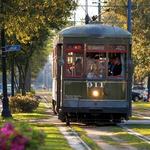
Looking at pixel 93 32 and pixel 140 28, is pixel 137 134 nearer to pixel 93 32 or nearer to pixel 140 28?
pixel 93 32

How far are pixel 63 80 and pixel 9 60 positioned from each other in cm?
1997

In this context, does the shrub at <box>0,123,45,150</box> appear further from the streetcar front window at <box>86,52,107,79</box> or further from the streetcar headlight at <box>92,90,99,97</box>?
the streetcar front window at <box>86,52,107,79</box>

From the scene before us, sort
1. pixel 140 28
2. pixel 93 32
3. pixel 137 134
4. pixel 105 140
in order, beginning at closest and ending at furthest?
pixel 105 140
pixel 137 134
pixel 93 32
pixel 140 28

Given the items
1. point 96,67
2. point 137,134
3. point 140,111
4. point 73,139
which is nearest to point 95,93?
point 96,67

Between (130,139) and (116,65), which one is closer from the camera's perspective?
(130,139)

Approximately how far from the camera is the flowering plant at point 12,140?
30.9 feet

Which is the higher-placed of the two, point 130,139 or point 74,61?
point 74,61

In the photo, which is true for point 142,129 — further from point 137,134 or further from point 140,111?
point 140,111

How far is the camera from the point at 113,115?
27.1m

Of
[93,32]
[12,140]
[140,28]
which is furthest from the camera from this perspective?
[140,28]

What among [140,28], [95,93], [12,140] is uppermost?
[140,28]

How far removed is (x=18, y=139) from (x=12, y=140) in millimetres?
88

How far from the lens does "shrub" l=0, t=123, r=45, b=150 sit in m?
9.45

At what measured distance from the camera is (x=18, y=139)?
9.55 m
